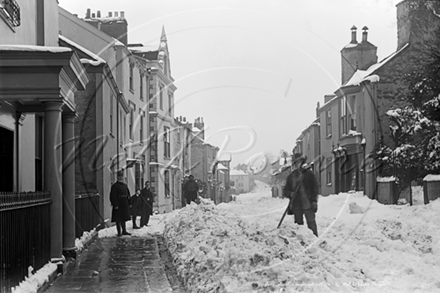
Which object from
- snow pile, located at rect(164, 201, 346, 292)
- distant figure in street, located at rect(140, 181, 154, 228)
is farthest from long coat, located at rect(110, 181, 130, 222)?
snow pile, located at rect(164, 201, 346, 292)

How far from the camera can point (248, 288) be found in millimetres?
6188

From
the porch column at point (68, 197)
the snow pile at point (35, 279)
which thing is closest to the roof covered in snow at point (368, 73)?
the porch column at point (68, 197)

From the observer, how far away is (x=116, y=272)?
9219 millimetres

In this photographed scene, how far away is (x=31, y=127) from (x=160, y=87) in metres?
27.0

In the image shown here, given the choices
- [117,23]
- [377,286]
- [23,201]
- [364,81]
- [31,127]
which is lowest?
[377,286]

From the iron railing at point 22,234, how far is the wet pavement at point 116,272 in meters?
0.64

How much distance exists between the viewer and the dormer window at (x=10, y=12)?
9.61 meters

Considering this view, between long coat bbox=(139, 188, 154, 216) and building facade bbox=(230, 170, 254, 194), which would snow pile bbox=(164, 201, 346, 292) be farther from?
building facade bbox=(230, 170, 254, 194)

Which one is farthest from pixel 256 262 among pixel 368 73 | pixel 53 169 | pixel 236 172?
pixel 236 172

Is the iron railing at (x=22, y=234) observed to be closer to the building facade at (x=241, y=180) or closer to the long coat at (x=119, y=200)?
the long coat at (x=119, y=200)

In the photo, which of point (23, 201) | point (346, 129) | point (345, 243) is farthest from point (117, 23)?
point (23, 201)

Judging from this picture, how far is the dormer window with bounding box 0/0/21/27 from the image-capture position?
9.61 metres

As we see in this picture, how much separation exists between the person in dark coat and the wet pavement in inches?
120

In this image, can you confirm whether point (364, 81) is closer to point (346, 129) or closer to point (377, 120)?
point (377, 120)
